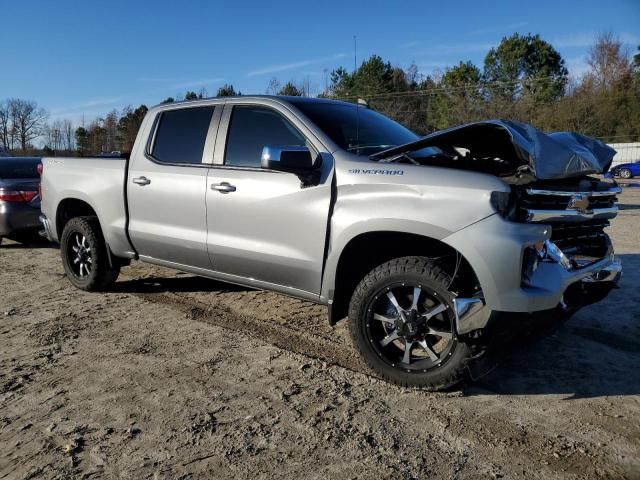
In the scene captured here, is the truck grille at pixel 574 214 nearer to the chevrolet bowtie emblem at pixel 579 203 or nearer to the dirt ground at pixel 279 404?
the chevrolet bowtie emblem at pixel 579 203

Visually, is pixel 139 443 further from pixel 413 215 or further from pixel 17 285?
pixel 17 285

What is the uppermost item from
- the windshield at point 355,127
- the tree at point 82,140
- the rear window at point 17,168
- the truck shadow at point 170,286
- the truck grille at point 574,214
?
the tree at point 82,140

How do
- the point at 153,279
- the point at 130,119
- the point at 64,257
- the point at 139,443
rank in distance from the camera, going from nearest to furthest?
the point at 139,443 < the point at 64,257 < the point at 153,279 < the point at 130,119

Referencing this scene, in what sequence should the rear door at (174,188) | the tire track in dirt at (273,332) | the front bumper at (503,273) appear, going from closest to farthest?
the front bumper at (503,273) → the tire track in dirt at (273,332) → the rear door at (174,188)

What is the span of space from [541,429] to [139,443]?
217 cm

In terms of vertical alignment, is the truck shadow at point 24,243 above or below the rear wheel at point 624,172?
below

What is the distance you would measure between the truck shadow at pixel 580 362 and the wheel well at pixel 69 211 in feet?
14.8

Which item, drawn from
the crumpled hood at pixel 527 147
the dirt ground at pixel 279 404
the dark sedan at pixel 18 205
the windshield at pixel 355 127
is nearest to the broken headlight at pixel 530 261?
the crumpled hood at pixel 527 147

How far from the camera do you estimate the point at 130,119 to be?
49.1 meters

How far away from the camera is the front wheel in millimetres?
3342

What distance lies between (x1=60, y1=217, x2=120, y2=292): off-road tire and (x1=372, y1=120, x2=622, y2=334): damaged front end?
333 cm

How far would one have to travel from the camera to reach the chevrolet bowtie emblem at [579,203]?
341cm

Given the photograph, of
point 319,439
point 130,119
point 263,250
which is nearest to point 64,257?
point 263,250

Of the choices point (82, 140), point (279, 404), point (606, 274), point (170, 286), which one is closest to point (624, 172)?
point (170, 286)
